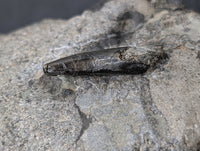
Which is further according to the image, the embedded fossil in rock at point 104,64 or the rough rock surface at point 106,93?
the embedded fossil in rock at point 104,64

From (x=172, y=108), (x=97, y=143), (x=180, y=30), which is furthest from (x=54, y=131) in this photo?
(x=180, y=30)

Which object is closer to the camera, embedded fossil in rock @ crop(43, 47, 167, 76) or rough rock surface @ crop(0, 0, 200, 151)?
rough rock surface @ crop(0, 0, 200, 151)

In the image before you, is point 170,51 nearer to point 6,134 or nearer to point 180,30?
point 180,30

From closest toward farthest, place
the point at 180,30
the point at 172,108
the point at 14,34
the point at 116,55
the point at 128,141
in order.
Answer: the point at 128,141
the point at 172,108
the point at 116,55
the point at 180,30
the point at 14,34
